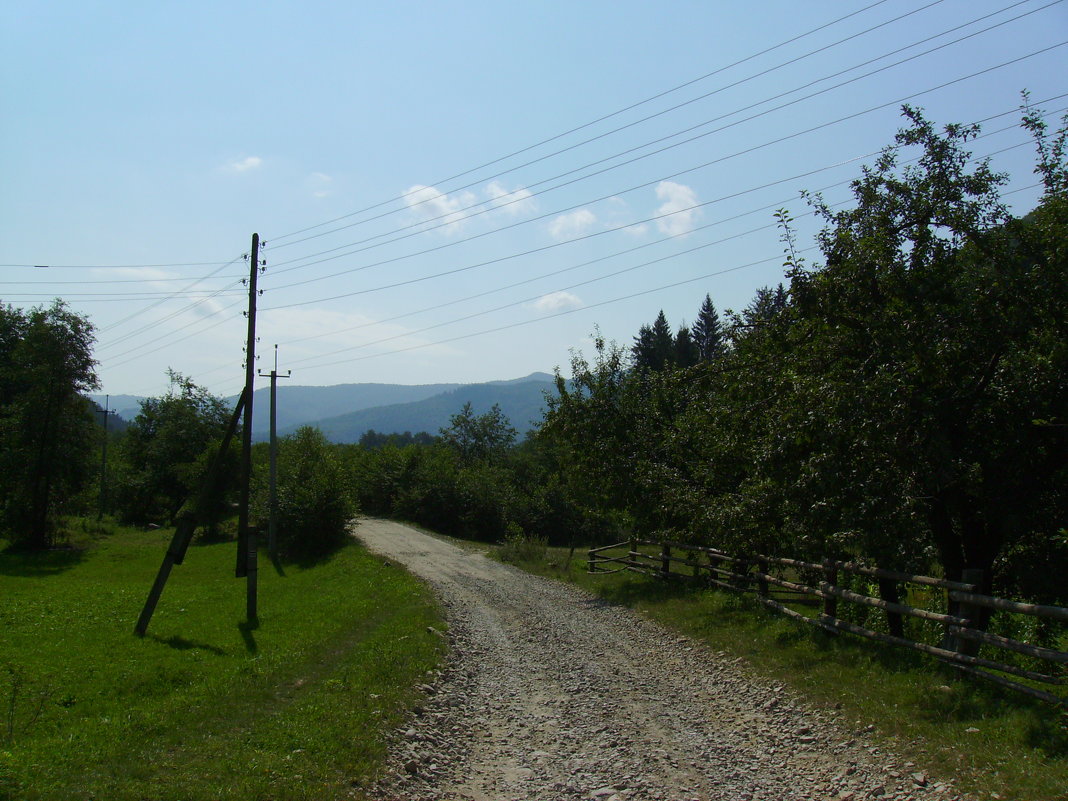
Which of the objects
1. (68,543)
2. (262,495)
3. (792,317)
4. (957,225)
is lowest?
(68,543)

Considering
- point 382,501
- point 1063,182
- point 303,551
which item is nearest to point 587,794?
point 1063,182

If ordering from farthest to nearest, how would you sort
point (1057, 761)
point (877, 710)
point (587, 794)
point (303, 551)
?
point (303, 551) → point (877, 710) → point (587, 794) → point (1057, 761)

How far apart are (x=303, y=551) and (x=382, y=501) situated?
22573mm

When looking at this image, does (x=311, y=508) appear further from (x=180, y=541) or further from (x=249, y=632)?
(x=249, y=632)

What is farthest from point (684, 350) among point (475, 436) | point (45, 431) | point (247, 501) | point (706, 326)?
point (247, 501)

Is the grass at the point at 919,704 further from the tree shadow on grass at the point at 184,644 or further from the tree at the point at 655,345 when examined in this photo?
the tree at the point at 655,345

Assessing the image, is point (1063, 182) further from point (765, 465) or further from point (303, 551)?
point (303, 551)

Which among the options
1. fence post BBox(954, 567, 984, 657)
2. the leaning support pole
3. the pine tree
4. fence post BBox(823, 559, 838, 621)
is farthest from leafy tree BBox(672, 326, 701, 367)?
fence post BBox(954, 567, 984, 657)

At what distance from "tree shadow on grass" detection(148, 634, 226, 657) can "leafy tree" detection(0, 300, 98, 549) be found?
114 feet

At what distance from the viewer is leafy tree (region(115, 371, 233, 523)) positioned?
61.7 meters

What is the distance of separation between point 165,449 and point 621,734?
6163 cm

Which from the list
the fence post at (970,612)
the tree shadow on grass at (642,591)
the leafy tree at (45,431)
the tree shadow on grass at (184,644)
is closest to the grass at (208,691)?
the tree shadow on grass at (184,644)

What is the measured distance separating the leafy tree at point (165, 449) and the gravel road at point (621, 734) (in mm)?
52309

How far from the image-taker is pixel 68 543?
157 ft
